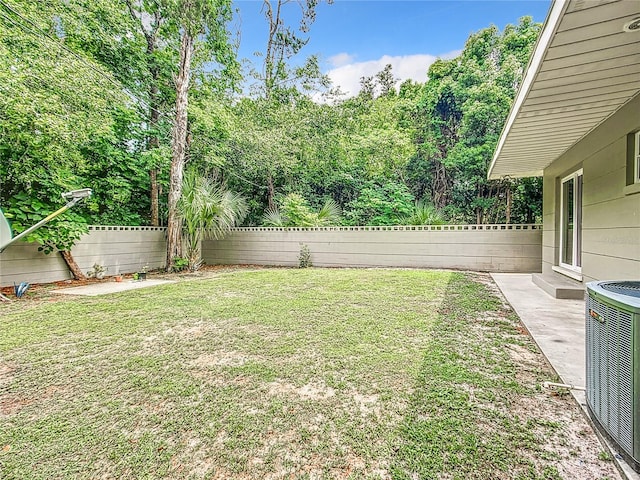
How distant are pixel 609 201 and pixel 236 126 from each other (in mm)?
9188

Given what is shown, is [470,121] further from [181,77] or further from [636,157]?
[181,77]

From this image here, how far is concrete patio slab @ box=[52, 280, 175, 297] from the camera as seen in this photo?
18.9 feet

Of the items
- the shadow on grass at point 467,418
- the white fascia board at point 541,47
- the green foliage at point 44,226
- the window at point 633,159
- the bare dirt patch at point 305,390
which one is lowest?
the bare dirt patch at point 305,390

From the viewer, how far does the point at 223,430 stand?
1.74 metres

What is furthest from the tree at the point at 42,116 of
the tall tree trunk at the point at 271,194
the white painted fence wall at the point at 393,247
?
the tall tree trunk at the point at 271,194

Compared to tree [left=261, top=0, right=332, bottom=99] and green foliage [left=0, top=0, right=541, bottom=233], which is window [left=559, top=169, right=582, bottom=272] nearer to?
green foliage [left=0, top=0, right=541, bottom=233]

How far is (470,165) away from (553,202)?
172 inches

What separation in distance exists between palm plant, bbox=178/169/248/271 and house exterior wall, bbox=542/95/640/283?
276 inches

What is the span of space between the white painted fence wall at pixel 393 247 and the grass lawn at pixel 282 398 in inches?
152

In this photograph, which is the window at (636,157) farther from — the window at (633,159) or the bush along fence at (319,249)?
the bush along fence at (319,249)

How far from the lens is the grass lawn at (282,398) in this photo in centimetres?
150

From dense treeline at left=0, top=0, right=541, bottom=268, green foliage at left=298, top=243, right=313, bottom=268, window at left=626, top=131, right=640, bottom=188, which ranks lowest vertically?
green foliage at left=298, top=243, right=313, bottom=268

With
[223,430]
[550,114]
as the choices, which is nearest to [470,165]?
[550,114]

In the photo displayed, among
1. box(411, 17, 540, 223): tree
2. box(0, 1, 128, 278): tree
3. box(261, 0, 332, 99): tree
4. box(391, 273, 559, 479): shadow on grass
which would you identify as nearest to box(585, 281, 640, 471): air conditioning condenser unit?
box(391, 273, 559, 479): shadow on grass
